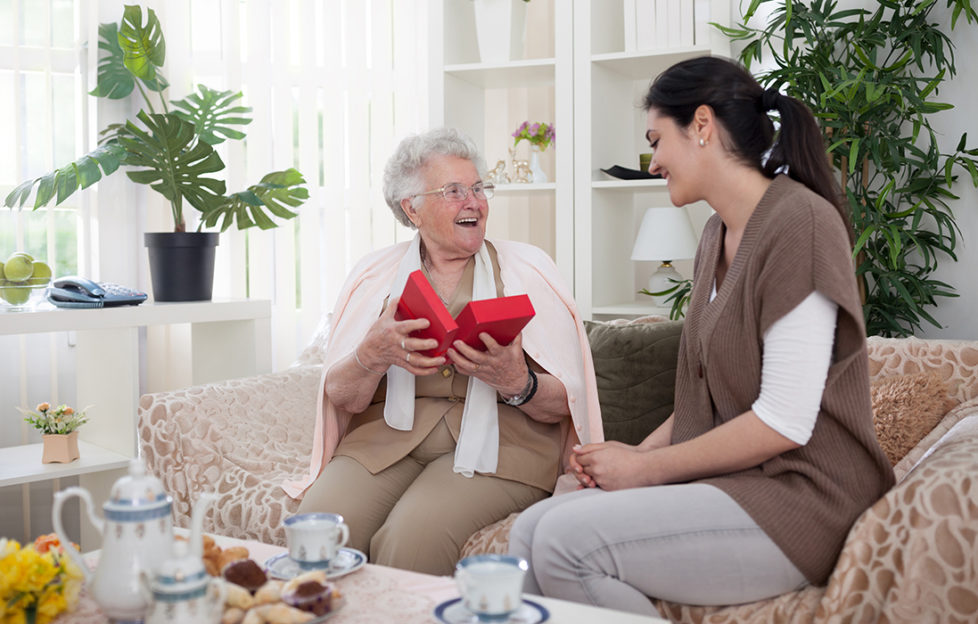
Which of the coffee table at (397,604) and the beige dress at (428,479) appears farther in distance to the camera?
the beige dress at (428,479)

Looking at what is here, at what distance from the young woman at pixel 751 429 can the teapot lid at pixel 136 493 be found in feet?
2.04

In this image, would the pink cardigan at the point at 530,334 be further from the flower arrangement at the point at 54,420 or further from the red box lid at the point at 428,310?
the flower arrangement at the point at 54,420

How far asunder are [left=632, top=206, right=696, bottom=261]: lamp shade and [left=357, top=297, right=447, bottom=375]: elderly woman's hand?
1.22 meters

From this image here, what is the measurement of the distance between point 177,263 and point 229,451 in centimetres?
82

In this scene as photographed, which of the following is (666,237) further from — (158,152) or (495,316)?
(158,152)

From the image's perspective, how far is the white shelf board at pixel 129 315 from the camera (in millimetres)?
2393

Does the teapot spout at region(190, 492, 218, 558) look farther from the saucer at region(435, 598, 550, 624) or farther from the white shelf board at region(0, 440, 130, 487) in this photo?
the white shelf board at region(0, 440, 130, 487)

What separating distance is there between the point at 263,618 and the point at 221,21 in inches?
109

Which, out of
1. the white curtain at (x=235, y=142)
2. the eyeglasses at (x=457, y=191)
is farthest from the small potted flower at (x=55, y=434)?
the eyeglasses at (x=457, y=191)

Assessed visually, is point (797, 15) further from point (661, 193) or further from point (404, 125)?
point (404, 125)

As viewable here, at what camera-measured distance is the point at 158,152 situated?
9.11 ft

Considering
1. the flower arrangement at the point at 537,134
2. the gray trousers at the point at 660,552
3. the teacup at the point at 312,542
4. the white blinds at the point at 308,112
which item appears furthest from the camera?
the white blinds at the point at 308,112

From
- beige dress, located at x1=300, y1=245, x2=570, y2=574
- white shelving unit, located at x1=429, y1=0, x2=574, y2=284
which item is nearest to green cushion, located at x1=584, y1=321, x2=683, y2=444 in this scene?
beige dress, located at x1=300, y1=245, x2=570, y2=574

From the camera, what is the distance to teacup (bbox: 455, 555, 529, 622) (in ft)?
3.59
